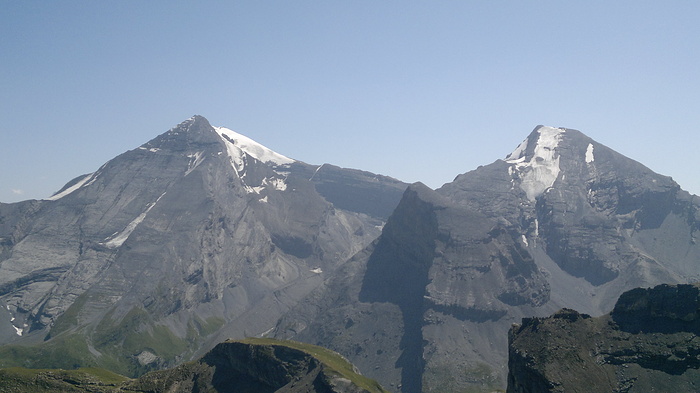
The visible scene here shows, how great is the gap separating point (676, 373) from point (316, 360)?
86136 mm

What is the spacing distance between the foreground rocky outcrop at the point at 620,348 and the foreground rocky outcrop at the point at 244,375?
4339 cm

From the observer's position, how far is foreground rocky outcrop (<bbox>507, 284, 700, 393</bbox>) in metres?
124

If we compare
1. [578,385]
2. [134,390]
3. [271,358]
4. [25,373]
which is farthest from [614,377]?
[25,373]

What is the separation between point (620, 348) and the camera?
133 m

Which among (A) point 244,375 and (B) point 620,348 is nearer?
(B) point 620,348

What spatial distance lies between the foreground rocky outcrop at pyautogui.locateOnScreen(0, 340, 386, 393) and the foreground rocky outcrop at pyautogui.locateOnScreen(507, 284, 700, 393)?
142ft

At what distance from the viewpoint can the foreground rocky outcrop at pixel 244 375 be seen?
499 ft

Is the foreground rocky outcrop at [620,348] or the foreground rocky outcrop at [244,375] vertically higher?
the foreground rocky outcrop at [620,348]

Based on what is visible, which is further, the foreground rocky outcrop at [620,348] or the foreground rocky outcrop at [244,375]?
the foreground rocky outcrop at [244,375]

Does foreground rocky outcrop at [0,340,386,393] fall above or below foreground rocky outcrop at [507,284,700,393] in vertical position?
below

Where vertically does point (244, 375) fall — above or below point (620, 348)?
below

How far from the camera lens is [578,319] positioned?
141125mm

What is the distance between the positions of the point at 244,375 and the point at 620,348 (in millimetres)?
98746

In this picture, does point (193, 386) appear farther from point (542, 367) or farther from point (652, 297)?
point (652, 297)
